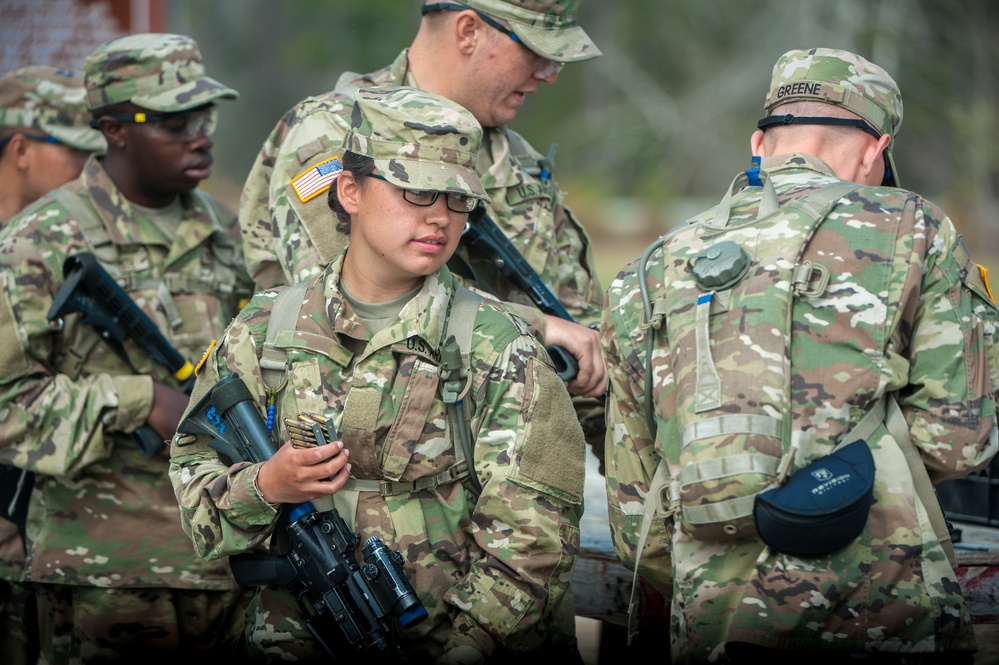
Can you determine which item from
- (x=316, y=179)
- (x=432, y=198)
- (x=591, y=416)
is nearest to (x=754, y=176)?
(x=432, y=198)

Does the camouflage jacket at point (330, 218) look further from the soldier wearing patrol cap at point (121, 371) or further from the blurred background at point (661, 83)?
the blurred background at point (661, 83)

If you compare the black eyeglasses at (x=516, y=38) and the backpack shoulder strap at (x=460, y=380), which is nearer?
the backpack shoulder strap at (x=460, y=380)

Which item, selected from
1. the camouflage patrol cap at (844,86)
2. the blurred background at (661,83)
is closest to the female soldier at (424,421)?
the camouflage patrol cap at (844,86)

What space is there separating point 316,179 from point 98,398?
111 cm

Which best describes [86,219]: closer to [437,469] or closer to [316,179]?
[316,179]

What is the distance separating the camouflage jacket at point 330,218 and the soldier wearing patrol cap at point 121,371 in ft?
1.70

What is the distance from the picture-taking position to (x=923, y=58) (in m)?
17.3

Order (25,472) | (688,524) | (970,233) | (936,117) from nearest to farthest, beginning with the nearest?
(688,524) → (25,472) → (970,233) → (936,117)

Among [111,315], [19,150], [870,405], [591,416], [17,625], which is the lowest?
[17,625]

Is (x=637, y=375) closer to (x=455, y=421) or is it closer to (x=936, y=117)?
(x=455, y=421)

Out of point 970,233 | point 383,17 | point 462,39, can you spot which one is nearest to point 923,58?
point 970,233

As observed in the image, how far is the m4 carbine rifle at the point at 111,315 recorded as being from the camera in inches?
159

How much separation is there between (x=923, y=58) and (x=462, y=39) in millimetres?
15077

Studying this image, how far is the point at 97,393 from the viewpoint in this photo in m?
4.06
